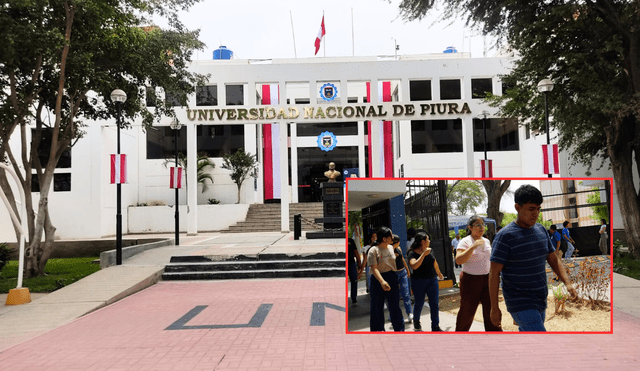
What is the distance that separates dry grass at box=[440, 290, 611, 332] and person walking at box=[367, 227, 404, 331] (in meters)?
0.37

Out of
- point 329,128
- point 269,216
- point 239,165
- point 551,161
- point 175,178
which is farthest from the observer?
point 329,128

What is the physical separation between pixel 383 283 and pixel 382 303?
20 cm

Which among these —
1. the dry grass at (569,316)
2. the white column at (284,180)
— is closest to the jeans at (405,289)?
the dry grass at (569,316)

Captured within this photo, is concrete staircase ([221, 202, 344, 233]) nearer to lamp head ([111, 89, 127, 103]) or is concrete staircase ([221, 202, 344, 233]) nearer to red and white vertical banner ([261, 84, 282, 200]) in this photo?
red and white vertical banner ([261, 84, 282, 200])

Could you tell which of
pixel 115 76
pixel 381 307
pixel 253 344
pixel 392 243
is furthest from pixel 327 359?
pixel 115 76

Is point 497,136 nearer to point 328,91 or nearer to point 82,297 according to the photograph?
point 328,91

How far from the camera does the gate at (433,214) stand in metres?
3.73

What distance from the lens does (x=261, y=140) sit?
3294cm

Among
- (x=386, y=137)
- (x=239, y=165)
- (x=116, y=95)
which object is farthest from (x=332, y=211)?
(x=386, y=137)

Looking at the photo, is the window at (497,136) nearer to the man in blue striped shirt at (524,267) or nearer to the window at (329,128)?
the window at (329,128)

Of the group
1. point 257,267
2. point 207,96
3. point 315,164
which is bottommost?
point 257,267

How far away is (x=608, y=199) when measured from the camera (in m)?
3.93

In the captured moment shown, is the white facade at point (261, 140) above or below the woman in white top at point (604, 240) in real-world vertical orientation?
above

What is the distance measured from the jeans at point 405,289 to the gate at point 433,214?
29cm
